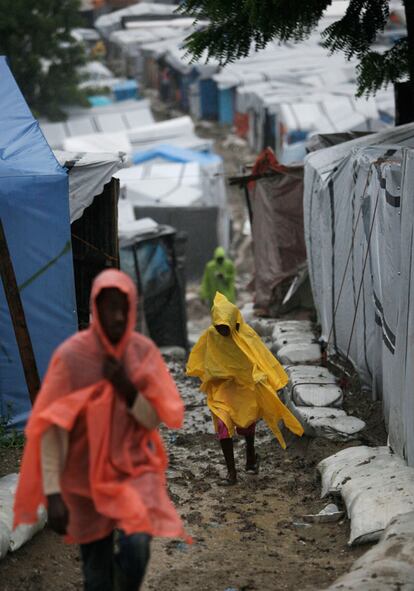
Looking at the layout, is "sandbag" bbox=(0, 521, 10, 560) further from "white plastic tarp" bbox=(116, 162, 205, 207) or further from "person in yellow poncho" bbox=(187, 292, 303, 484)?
"white plastic tarp" bbox=(116, 162, 205, 207)

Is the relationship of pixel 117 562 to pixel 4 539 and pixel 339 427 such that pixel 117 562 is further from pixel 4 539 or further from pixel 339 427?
pixel 339 427

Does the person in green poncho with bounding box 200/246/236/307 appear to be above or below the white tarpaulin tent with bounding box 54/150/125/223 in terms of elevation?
below

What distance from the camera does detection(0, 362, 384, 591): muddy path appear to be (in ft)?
17.4

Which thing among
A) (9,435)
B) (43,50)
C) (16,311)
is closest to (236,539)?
(16,311)

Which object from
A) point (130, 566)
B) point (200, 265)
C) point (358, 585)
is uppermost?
point (130, 566)

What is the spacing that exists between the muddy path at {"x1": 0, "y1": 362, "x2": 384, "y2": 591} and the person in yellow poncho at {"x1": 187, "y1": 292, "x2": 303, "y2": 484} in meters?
0.31

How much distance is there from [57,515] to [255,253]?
10.0 meters

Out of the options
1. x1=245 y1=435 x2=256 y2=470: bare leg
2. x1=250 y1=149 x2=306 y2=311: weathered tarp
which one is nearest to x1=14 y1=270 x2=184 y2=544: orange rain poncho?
x1=245 y1=435 x2=256 y2=470: bare leg

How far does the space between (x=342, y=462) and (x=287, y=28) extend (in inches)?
131

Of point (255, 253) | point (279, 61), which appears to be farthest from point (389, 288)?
Result: point (279, 61)

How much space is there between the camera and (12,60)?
31219 mm

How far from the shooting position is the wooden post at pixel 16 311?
6363 mm

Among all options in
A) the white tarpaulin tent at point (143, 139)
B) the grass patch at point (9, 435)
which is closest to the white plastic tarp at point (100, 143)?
the white tarpaulin tent at point (143, 139)

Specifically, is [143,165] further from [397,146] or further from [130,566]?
[130,566]
